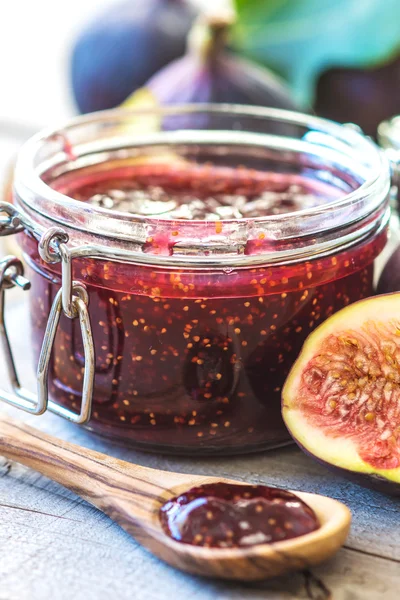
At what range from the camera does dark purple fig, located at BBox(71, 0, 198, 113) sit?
7.47 ft

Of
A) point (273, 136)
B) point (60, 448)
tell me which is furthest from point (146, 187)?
point (60, 448)

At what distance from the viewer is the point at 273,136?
5.12ft

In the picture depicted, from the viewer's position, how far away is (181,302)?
1.09 metres

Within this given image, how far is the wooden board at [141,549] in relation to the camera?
96 cm

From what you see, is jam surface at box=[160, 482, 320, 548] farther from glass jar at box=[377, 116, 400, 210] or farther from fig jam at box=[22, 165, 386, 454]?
glass jar at box=[377, 116, 400, 210]

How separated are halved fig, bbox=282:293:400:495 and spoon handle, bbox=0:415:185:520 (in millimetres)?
187

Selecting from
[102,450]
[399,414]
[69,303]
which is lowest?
[102,450]

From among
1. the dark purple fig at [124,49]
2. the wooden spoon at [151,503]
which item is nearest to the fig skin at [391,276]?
the wooden spoon at [151,503]

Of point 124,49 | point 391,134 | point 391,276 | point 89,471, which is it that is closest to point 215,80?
point 124,49

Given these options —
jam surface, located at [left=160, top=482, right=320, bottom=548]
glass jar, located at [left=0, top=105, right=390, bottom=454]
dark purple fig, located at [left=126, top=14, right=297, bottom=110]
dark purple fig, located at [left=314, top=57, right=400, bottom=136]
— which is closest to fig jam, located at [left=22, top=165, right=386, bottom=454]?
glass jar, located at [left=0, top=105, right=390, bottom=454]

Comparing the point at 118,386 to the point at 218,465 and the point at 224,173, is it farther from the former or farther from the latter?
the point at 224,173

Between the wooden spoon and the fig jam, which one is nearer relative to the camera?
the wooden spoon

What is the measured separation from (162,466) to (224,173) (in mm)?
574

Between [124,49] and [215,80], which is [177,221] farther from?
[124,49]
